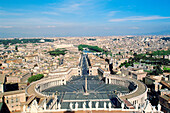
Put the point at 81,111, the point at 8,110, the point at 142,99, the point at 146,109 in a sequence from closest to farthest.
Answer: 1. the point at 146,109
2. the point at 81,111
3. the point at 8,110
4. the point at 142,99

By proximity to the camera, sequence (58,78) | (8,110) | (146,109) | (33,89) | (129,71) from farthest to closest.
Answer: (129,71) < (58,78) < (33,89) < (8,110) < (146,109)

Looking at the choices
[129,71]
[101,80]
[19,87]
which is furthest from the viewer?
[129,71]

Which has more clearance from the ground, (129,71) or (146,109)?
(146,109)

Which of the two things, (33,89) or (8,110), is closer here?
(8,110)

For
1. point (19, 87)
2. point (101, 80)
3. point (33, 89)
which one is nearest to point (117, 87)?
point (101, 80)

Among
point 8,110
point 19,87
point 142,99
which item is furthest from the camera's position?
point 19,87

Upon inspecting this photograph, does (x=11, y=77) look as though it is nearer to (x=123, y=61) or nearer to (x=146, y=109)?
(x=146, y=109)

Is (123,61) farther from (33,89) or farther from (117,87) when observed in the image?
(33,89)

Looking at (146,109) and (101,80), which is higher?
(146,109)

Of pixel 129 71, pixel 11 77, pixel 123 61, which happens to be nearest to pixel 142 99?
pixel 129 71
